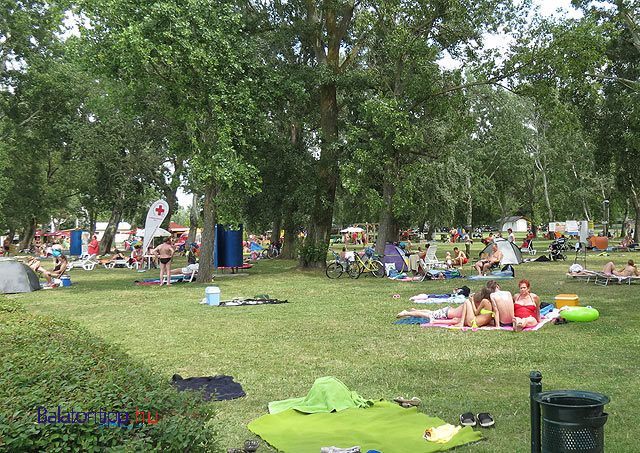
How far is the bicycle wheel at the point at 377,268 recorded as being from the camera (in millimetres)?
20156

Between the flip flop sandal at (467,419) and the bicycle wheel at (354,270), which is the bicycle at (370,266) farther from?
the flip flop sandal at (467,419)

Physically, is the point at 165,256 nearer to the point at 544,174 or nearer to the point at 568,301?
the point at 568,301

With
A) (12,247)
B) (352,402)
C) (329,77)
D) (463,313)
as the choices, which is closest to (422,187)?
(329,77)

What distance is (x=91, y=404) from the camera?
2.90 m

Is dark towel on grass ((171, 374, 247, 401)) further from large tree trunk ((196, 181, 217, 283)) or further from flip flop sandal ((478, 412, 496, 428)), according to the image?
large tree trunk ((196, 181, 217, 283))

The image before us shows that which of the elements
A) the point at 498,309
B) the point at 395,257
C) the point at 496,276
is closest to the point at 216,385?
the point at 498,309

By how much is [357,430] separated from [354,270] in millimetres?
15323

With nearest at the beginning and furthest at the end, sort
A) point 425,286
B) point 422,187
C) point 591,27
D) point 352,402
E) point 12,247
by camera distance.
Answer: point 352,402, point 425,286, point 591,27, point 422,187, point 12,247

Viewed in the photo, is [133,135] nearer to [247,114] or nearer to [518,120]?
[247,114]

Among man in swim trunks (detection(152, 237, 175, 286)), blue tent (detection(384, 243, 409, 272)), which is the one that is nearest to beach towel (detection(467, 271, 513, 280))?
blue tent (detection(384, 243, 409, 272))

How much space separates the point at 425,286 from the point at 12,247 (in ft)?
136

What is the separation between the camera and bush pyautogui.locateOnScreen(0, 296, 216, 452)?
8.66 feet

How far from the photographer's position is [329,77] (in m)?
20.9

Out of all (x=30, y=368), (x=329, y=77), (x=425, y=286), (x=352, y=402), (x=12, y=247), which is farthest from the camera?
(x=12, y=247)
